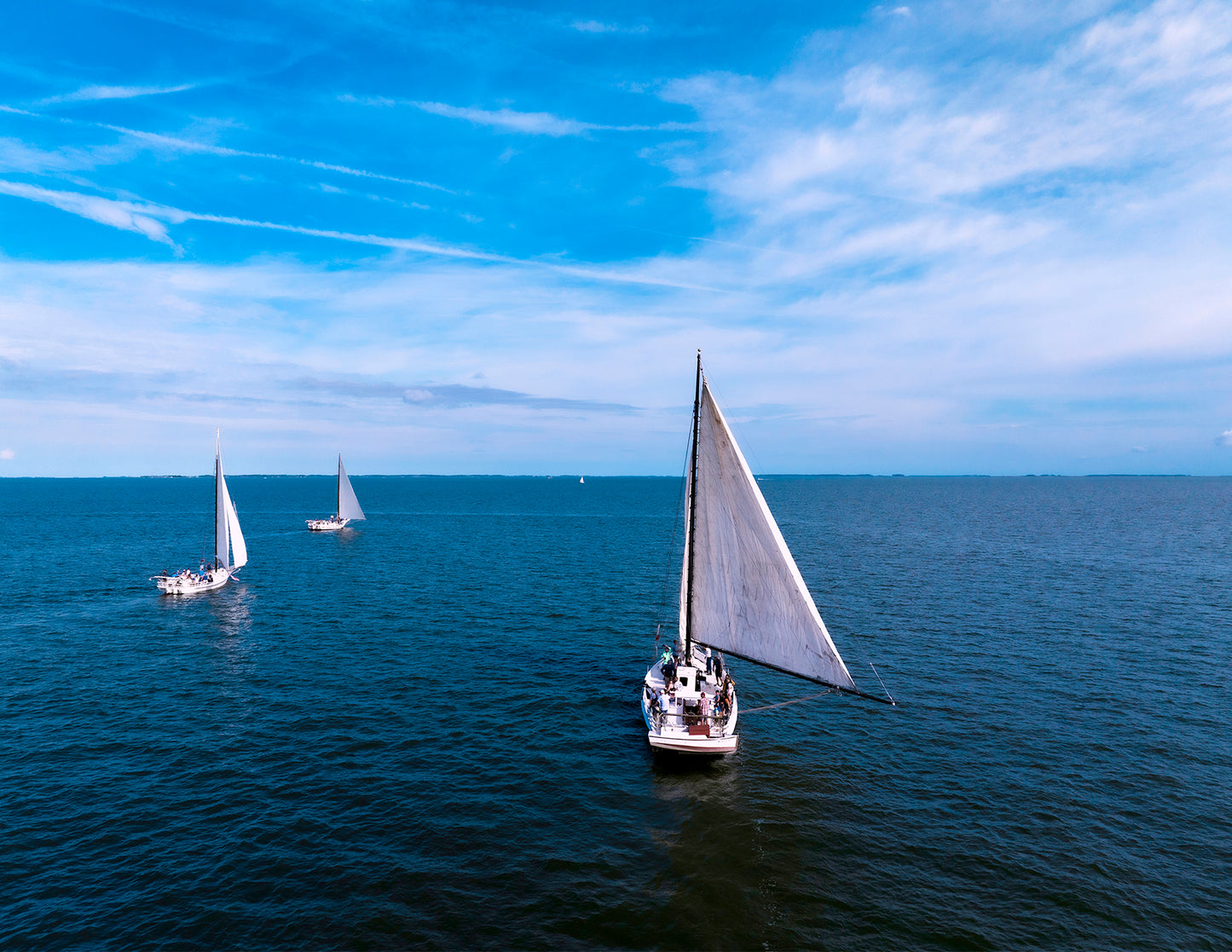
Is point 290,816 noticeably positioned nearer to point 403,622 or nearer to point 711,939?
point 711,939

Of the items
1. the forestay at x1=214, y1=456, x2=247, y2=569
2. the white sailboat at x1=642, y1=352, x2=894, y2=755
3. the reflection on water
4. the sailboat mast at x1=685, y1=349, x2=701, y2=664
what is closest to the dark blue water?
the reflection on water

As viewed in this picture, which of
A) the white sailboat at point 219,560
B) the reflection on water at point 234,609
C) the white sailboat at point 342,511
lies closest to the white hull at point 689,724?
the reflection on water at point 234,609

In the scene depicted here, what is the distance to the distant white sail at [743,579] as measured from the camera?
29766 mm

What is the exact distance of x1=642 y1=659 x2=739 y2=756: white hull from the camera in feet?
106

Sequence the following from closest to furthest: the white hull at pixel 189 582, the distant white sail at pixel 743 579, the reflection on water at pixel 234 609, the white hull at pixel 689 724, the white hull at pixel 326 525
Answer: the distant white sail at pixel 743 579 < the white hull at pixel 689 724 < the reflection on water at pixel 234 609 < the white hull at pixel 189 582 < the white hull at pixel 326 525

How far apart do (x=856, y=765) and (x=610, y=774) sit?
14.0 m

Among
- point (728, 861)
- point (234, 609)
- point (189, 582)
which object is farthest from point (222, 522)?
point (728, 861)

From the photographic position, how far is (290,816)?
27.8 metres

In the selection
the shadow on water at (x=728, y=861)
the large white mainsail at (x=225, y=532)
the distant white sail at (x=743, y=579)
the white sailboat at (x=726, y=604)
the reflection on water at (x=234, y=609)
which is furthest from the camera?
the large white mainsail at (x=225, y=532)

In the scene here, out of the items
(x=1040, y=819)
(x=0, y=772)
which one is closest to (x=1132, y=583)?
(x=1040, y=819)

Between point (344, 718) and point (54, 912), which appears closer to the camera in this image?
point (54, 912)

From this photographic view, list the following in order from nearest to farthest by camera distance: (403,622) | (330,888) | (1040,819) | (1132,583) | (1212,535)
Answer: (330,888) → (1040,819) → (403,622) → (1132,583) → (1212,535)

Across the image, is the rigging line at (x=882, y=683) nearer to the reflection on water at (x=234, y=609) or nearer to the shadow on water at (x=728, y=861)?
the shadow on water at (x=728, y=861)

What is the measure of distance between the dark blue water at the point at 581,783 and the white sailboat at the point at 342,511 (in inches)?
2379
